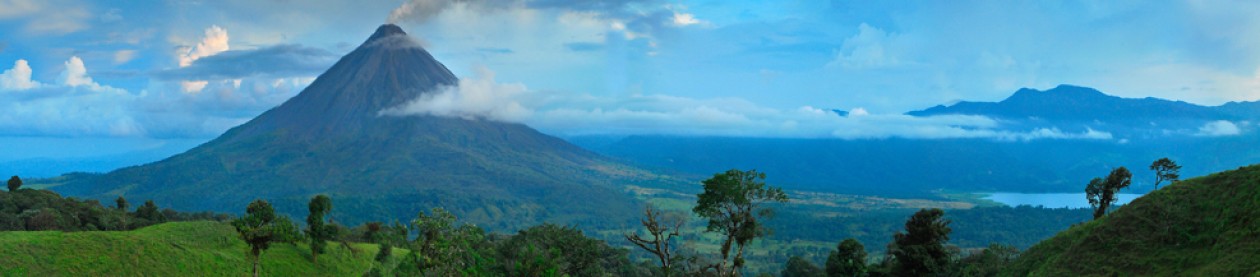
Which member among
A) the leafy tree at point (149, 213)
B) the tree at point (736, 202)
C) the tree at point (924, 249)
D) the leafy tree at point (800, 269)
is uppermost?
the tree at point (736, 202)

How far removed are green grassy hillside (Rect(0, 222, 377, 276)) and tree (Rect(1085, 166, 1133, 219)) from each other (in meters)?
59.8

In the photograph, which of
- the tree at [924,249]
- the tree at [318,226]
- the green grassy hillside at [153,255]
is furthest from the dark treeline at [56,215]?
the tree at [924,249]

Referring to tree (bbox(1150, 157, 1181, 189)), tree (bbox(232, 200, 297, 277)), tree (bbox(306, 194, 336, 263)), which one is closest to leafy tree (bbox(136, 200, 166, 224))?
tree (bbox(306, 194, 336, 263))

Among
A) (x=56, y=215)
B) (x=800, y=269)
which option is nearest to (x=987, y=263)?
(x=800, y=269)

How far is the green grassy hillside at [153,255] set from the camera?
40.2 m

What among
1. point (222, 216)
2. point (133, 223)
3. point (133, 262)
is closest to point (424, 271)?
point (133, 262)

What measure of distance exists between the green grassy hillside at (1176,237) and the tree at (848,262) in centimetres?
1251

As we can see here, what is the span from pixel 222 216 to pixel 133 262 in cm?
9200

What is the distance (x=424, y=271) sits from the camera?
2845 cm

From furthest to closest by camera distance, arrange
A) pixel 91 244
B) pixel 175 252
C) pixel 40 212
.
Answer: pixel 40 212 → pixel 175 252 → pixel 91 244

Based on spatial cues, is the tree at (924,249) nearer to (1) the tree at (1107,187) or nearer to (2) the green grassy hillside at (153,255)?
(1) the tree at (1107,187)

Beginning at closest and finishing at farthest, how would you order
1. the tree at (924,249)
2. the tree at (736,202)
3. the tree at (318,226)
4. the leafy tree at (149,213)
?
1. the tree at (736,202)
2. the tree at (924,249)
3. the tree at (318,226)
4. the leafy tree at (149,213)

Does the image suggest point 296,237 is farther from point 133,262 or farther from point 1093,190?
point 1093,190

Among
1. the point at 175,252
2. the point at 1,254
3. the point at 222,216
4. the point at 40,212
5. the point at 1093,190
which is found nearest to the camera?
the point at 1,254
